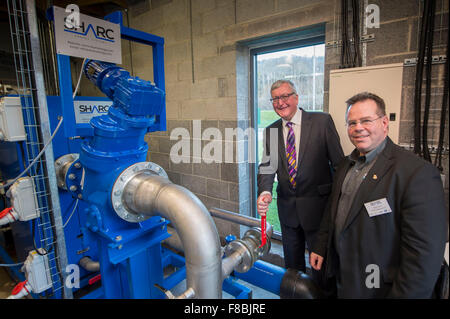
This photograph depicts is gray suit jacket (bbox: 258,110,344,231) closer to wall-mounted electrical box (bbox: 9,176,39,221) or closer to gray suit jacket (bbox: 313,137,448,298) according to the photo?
gray suit jacket (bbox: 313,137,448,298)

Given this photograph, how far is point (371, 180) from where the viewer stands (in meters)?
1.04

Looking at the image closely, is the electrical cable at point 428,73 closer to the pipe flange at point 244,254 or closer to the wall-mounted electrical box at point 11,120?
the pipe flange at point 244,254

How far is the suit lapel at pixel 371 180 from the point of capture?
40.4 inches

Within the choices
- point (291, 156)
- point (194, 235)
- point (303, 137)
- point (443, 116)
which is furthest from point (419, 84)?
point (194, 235)

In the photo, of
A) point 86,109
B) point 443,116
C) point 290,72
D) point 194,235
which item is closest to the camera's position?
point 194,235

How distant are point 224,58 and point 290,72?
0.63 m

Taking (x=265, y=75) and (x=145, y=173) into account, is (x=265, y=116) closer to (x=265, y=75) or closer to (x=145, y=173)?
(x=265, y=75)

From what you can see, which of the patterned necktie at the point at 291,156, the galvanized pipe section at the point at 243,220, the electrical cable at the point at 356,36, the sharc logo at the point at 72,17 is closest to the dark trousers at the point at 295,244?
the patterned necktie at the point at 291,156

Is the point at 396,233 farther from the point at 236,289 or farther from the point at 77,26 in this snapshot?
the point at 77,26

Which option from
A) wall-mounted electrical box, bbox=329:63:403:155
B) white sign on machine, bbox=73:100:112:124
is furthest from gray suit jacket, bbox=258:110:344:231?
white sign on machine, bbox=73:100:112:124

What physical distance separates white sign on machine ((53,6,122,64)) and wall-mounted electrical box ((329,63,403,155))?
137 cm

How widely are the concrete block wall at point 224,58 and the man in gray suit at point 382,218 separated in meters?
0.74

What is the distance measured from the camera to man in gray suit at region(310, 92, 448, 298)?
910 mm

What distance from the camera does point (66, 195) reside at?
6.14 feet
